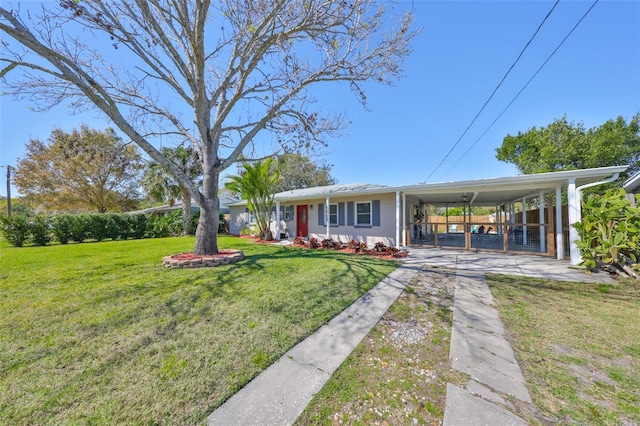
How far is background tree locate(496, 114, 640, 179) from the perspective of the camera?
16.6 meters

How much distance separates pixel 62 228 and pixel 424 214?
2064 centimetres

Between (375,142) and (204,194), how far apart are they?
11009mm

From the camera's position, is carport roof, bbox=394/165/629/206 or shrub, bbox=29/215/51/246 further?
shrub, bbox=29/215/51/246

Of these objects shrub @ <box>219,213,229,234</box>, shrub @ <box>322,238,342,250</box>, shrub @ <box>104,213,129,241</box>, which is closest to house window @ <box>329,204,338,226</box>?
shrub @ <box>322,238,342,250</box>

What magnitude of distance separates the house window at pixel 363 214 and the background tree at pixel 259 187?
169 inches

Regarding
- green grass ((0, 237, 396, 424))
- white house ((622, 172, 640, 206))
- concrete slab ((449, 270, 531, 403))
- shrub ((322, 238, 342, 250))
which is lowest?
concrete slab ((449, 270, 531, 403))

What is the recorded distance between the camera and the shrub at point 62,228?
12031mm

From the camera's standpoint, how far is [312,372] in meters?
2.18

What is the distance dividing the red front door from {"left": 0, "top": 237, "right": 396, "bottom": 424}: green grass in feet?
26.5

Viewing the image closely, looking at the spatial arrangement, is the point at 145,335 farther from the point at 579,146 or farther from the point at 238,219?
the point at 579,146

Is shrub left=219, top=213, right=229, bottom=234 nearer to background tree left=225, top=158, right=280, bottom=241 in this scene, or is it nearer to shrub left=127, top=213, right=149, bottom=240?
shrub left=127, top=213, right=149, bottom=240

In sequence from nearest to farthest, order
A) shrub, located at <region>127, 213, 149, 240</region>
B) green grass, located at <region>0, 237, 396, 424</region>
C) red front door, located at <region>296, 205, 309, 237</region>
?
1. green grass, located at <region>0, 237, 396, 424</region>
2. red front door, located at <region>296, 205, 309, 237</region>
3. shrub, located at <region>127, 213, 149, 240</region>

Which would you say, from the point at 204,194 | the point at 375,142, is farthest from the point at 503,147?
the point at 204,194

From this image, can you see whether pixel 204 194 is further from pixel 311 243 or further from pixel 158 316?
pixel 311 243
